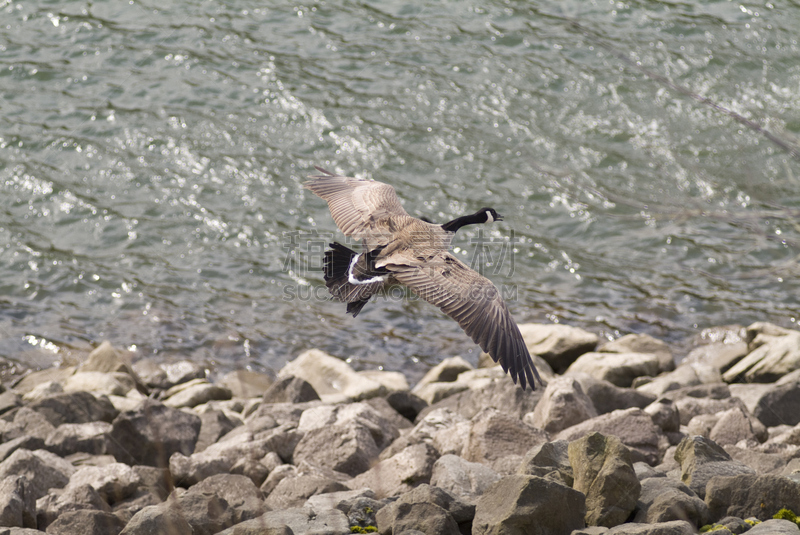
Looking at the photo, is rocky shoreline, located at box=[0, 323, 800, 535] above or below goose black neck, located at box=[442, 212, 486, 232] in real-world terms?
below

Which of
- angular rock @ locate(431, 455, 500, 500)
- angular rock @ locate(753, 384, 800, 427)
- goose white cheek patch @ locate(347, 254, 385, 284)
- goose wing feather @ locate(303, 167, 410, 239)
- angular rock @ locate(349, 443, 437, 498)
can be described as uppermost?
goose wing feather @ locate(303, 167, 410, 239)

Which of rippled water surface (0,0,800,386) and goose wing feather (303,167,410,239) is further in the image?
rippled water surface (0,0,800,386)

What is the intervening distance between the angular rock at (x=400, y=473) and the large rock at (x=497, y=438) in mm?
323

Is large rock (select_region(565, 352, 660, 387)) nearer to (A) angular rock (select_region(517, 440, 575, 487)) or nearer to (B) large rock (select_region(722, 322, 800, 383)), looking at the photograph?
(B) large rock (select_region(722, 322, 800, 383))

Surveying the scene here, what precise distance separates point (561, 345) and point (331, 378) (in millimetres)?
2689

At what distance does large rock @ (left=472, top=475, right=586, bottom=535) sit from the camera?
3.75 meters

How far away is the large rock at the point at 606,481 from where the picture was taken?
400cm

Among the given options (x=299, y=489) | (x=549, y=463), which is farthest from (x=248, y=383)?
(x=549, y=463)

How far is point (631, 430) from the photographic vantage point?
5539mm

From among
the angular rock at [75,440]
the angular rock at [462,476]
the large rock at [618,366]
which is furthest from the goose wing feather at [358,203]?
the large rock at [618,366]

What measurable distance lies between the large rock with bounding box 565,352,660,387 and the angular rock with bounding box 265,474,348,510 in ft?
12.3

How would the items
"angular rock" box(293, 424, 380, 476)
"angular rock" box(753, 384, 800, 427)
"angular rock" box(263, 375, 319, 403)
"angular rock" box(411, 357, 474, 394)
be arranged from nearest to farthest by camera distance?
"angular rock" box(293, 424, 380, 476), "angular rock" box(753, 384, 800, 427), "angular rock" box(263, 375, 319, 403), "angular rock" box(411, 357, 474, 394)

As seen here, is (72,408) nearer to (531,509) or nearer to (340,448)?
(340,448)

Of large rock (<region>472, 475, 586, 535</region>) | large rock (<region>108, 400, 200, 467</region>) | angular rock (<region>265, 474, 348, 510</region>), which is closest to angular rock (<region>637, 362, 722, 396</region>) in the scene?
large rock (<region>472, 475, 586, 535</region>)
